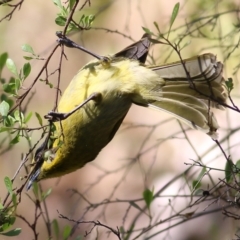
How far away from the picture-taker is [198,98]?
2773 millimetres

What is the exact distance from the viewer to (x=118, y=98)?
8.89 feet

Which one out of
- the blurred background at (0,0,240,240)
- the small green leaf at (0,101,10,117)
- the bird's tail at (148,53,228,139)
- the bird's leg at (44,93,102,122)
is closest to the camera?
the small green leaf at (0,101,10,117)

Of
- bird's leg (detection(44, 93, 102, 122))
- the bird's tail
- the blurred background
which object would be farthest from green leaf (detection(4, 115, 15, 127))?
the blurred background

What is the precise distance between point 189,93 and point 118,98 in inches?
12.2

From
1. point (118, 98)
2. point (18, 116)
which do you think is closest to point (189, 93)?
point (118, 98)

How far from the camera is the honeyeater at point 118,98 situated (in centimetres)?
270

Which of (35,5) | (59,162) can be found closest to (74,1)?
(59,162)

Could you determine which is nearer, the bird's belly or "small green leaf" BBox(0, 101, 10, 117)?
"small green leaf" BBox(0, 101, 10, 117)

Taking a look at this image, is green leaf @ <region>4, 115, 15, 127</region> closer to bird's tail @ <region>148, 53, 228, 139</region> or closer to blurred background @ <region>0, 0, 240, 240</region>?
bird's tail @ <region>148, 53, 228, 139</region>

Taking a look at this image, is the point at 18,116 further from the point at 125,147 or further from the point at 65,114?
the point at 125,147

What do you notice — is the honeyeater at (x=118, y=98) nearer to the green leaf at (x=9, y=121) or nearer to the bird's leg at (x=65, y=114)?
the bird's leg at (x=65, y=114)

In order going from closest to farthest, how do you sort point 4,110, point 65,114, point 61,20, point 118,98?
1. point 4,110
2. point 61,20
3. point 65,114
4. point 118,98

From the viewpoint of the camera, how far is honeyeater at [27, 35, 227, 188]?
2.70 metres

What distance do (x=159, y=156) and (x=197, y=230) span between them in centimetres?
68
